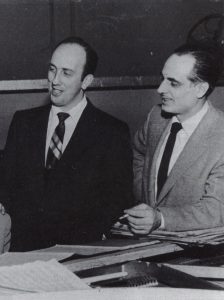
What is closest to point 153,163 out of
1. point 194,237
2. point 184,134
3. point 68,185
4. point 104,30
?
point 184,134

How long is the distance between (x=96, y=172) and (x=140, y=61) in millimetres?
2501

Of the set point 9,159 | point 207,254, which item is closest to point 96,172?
point 9,159

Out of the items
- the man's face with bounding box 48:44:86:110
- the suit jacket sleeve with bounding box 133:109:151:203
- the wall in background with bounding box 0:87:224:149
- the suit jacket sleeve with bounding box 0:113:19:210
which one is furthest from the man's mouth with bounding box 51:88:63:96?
the wall in background with bounding box 0:87:224:149

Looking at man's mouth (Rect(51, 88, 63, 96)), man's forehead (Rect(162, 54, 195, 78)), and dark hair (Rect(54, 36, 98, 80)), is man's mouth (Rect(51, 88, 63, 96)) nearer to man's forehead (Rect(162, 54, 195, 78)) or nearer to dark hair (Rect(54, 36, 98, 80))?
dark hair (Rect(54, 36, 98, 80))

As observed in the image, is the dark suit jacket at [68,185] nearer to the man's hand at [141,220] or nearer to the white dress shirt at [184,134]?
the white dress shirt at [184,134]

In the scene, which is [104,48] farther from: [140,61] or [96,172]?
[96,172]

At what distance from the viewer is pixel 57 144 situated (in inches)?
109

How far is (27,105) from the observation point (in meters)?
4.59

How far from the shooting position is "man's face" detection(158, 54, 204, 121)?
267 cm

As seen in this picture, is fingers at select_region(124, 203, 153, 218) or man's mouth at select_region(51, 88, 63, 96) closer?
fingers at select_region(124, 203, 153, 218)

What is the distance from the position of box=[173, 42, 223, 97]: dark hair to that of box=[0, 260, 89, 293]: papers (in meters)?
1.64

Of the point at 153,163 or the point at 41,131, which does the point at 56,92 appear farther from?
the point at 153,163

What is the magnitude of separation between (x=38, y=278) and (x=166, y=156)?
4.92ft

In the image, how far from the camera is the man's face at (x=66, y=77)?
9.21 feet
